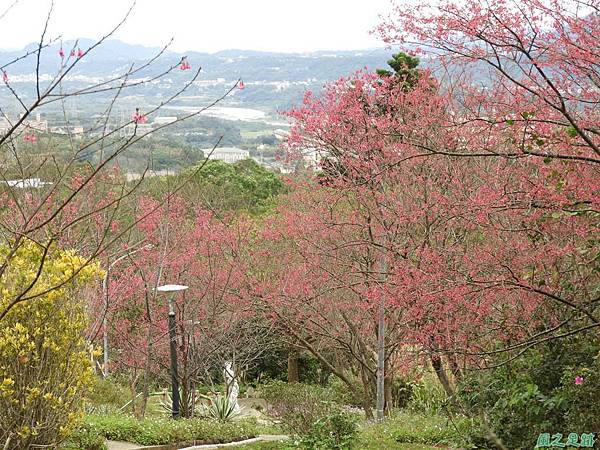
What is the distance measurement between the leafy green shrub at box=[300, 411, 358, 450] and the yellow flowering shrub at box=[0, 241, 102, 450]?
2694mm

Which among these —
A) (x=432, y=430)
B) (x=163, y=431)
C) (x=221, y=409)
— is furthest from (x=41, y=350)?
(x=221, y=409)

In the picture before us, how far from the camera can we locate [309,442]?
24.5ft

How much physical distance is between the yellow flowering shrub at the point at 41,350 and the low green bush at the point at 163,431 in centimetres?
223

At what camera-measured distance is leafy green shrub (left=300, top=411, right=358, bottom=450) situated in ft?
24.2

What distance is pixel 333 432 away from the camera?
7492 mm

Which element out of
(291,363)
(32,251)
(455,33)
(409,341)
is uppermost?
(455,33)

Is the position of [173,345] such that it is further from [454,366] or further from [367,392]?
[454,366]

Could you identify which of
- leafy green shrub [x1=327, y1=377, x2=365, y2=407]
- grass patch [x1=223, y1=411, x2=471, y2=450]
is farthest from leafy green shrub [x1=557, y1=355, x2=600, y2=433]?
leafy green shrub [x1=327, y1=377, x2=365, y2=407]

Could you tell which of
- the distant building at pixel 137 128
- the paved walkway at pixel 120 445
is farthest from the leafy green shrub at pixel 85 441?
the distant building at pixel 137 128

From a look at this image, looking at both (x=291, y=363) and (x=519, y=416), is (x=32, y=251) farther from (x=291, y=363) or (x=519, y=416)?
(x=291, y=363)

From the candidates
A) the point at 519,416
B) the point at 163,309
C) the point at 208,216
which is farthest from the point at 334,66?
the point at 519,416

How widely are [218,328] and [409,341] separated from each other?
16.4 ft

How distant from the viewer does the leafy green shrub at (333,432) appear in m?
7.38

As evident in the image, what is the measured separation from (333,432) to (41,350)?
3373mm
